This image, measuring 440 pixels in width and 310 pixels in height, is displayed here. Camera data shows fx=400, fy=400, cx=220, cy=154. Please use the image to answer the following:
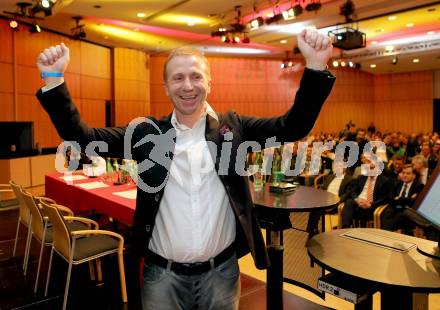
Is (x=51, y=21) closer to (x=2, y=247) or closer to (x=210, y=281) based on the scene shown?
(x=2, y=247)

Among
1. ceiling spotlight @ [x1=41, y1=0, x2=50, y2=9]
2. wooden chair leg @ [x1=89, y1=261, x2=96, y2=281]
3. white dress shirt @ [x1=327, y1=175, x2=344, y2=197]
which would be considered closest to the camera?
wooden chair leg @ [x1=89, y1=261, x2=96, y2=281]

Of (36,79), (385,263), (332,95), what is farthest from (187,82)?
(332,95)

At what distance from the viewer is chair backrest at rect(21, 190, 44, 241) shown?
3.62 m

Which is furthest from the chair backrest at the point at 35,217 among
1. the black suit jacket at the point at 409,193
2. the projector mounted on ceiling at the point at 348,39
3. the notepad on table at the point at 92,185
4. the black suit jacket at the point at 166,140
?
the projector mounted on ceiling at the point at 348,39

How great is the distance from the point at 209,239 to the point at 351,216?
4167 mm

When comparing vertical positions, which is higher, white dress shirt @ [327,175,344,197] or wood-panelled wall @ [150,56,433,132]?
wood-panelled wall @ [150,56,433,132]

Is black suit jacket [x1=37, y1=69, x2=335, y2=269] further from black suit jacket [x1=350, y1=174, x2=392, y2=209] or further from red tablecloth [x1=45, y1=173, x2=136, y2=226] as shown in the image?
black suit jacket [x1=350, y1=174, x2=392, y2=209]

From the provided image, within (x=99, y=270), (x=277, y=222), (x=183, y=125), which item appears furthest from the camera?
(x=99, y=270)

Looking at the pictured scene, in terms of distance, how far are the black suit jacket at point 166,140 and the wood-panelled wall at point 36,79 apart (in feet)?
27.9

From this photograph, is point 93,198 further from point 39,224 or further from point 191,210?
point 191,210

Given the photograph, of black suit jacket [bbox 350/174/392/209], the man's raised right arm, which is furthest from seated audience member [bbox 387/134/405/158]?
the man's raised right arm

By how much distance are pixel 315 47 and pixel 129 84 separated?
454 inches

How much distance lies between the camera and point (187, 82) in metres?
1.41

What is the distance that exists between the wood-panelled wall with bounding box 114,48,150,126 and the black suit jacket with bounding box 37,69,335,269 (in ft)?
34.5
